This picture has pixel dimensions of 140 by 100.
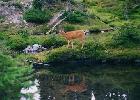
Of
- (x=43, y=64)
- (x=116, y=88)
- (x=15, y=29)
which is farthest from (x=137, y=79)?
(x=15, y=29)

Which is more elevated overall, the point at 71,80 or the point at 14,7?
the point at 14,7

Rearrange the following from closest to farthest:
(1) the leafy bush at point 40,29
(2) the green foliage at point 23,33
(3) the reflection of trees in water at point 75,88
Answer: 1. (3) the reflection of trees in water at point 75,88
2. (2) the green foliage at point 23,33
3. (1) the leafy bush at point 40,29

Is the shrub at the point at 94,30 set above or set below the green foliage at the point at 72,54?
above

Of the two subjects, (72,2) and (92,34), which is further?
(72,2)

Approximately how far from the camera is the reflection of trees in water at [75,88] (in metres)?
52.4

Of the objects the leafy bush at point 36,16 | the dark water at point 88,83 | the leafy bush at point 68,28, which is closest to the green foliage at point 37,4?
the leafy bush at point 36,16

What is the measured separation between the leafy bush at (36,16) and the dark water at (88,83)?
1222cm

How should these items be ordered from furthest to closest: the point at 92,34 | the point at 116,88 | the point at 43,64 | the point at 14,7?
the point at 14,7 < the point at 92,34 < the point at 43,64 < the point at 116,88

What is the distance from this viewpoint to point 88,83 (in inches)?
2253

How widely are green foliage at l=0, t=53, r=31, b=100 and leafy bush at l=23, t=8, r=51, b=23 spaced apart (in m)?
36.5

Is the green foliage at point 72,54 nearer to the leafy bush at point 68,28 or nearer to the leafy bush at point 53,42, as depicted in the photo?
the leafy bush at point 53,42

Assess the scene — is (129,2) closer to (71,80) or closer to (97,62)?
(97,62)

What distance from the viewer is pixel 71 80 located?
2304 inches

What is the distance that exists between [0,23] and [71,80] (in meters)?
18.2
